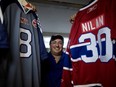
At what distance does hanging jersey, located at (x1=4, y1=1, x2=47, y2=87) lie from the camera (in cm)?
128

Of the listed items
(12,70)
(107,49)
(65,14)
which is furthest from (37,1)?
(107,49)

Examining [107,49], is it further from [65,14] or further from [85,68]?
[65,14]

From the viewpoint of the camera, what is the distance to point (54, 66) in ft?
5.96

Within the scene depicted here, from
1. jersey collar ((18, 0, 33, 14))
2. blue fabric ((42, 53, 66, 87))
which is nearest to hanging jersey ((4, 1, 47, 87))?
jersey collar ((18, 0, 33, 14))

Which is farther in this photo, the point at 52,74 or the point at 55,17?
the point at 55,17

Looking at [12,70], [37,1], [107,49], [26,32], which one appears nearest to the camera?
[107,49]

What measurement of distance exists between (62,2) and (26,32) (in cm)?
54

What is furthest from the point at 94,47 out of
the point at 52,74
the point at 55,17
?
the point at 55,17

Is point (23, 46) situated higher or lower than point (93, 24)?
lower

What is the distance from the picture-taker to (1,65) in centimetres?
122

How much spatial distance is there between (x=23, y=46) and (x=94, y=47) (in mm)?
486

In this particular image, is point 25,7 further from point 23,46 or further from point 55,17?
point 55,17

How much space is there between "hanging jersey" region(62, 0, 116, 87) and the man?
0.33 meters

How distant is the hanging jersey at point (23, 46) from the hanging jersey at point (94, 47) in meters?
0.23
